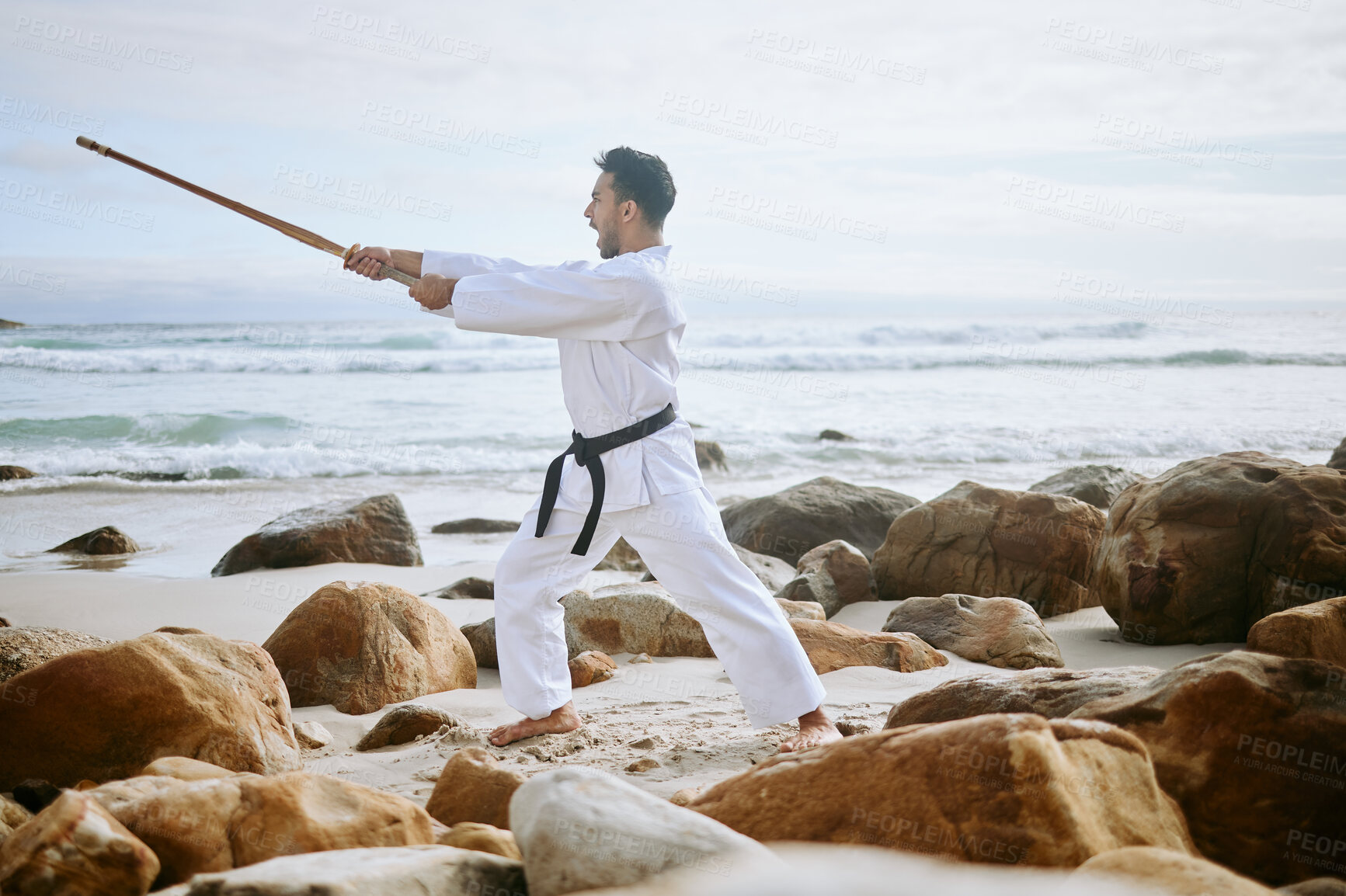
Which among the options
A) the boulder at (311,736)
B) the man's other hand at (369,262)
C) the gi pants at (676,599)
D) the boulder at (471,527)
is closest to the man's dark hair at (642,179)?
the man's other hand at (369,262)

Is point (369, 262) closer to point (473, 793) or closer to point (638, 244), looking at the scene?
point (638, 244)

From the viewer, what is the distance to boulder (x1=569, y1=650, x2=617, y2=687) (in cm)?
417

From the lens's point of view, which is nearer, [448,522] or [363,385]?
[448,522]

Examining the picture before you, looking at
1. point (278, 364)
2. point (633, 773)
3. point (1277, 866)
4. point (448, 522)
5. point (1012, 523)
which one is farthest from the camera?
point (278, 364)

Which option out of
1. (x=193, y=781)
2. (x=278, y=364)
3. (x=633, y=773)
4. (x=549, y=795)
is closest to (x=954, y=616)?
(x=633, y=773)

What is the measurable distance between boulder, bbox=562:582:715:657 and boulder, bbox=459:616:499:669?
0.36 meters

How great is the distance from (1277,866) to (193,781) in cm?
248

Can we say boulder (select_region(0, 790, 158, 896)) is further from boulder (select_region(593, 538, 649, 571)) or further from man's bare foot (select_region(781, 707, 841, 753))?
boulder (select_region(593, 538, 649, 571))

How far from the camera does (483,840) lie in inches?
80.7

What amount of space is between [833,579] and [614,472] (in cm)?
260

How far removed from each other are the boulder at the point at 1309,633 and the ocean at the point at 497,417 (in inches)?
209

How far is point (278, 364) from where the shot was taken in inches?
861

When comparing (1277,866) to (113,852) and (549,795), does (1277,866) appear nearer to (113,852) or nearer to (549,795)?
(549,795)

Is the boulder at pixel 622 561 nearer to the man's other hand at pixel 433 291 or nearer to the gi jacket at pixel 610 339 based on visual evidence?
the gi jacket at pixel 610 339
